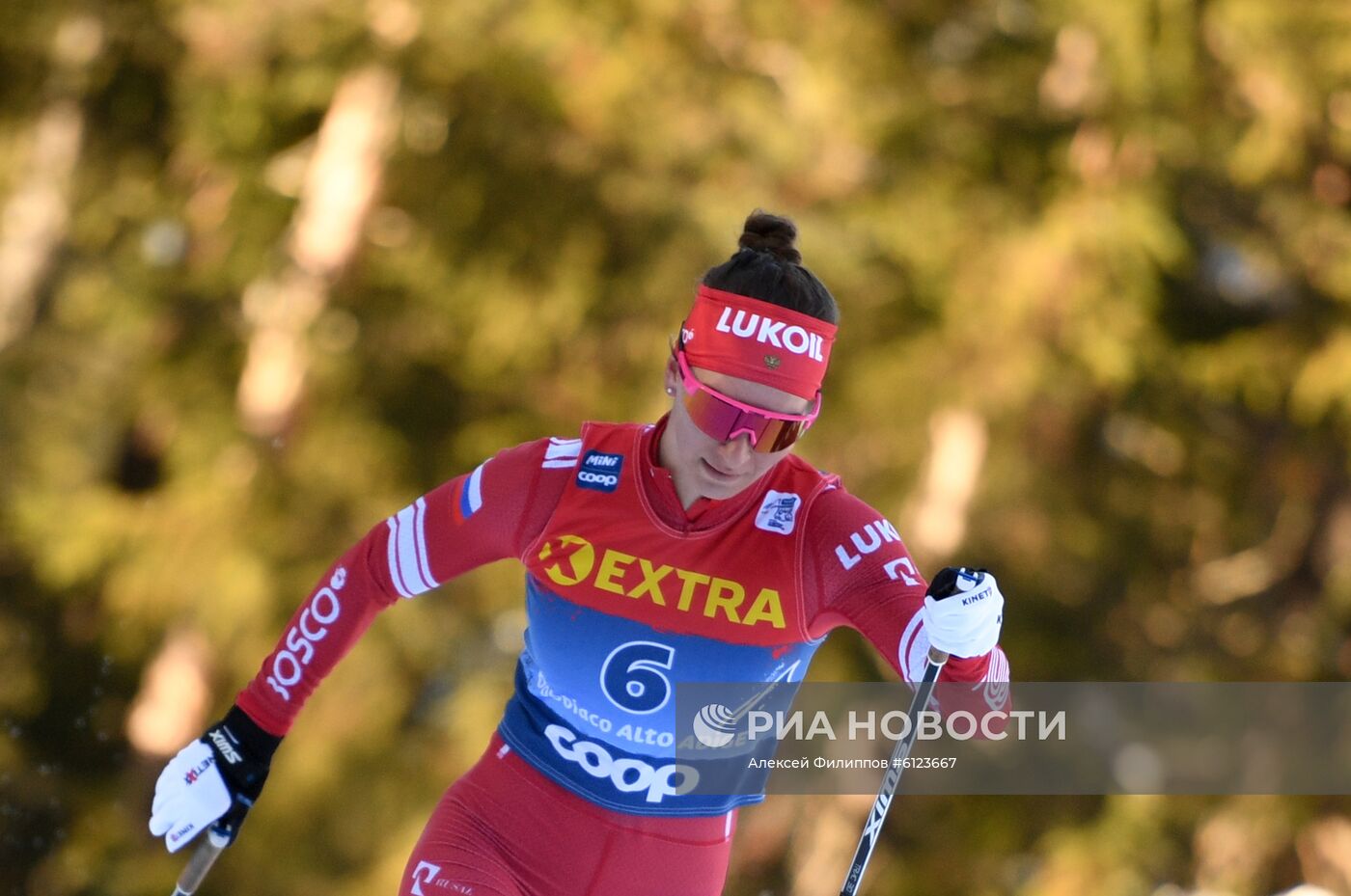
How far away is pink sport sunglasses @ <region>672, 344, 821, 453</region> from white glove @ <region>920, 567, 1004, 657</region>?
0.44 metres

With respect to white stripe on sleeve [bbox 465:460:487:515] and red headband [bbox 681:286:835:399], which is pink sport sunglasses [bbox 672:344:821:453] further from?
white stripe on sleeve [bbox 465:460:487:515]

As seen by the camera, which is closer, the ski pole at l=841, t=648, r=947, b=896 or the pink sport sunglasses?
the pink sport sunglasses

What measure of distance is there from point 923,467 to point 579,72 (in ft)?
10.7

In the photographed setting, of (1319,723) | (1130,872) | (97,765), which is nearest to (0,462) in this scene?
(97,765)

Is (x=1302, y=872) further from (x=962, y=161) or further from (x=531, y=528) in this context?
(x=531, y=528)

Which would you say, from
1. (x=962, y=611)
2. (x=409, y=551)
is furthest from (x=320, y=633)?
(x=962, y=611)

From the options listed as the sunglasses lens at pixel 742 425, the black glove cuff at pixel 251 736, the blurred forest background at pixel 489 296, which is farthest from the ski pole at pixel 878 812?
the blurred forest background at pixel 489 296

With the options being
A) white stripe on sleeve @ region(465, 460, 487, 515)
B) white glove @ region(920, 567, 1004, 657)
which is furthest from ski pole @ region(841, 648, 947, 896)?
white stripe on sleeve @ region(465, 460, 487, 515)

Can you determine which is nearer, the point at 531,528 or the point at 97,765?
the point at 531,528

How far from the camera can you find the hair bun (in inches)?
132

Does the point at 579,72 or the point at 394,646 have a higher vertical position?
the point at 579,72

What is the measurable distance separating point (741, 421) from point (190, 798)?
58.9 inches

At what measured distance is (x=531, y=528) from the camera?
10.5 ft

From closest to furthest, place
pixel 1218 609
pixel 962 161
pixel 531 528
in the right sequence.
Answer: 1. pixel 531 528
2. pixel 962 161
3. pixel 1218 609
